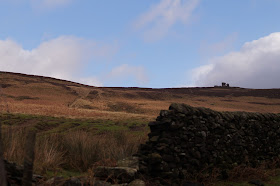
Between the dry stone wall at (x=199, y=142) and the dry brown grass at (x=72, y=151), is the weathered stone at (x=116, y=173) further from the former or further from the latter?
the dry stone wall at (x=199, y=142)

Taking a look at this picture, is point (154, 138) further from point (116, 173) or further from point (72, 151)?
point (72, 151)

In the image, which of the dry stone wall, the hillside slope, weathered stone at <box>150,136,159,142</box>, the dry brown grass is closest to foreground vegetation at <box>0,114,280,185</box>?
the dry brown grass

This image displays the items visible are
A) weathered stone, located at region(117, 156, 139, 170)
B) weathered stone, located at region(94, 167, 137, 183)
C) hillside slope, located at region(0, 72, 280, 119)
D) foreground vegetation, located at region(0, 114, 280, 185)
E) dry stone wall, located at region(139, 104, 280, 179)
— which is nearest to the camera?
weathered stone, located at region(94, 167, 137, 183)

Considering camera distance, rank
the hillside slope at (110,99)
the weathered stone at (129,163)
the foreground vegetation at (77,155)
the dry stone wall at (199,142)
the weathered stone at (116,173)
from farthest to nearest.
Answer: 1. the hillside slope at (110,99)
2. the dry stone wall at (199,142)
3. the weathered stone at (129,163)
4. the foreground vegetation at (77,155)
5. the weathered stone at (116,173)

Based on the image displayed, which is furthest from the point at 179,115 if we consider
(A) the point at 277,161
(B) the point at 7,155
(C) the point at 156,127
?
(A) the point at 277,161

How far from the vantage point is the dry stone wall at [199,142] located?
688cm

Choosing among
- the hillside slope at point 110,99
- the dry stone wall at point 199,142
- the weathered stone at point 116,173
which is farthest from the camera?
the hillside slope at point 110,99

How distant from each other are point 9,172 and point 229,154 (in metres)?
6.41

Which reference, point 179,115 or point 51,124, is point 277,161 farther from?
point 51,124

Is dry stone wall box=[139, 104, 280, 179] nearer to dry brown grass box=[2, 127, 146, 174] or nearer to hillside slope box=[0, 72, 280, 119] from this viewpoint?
dry brown grass box=[2, 127, 146, 174]

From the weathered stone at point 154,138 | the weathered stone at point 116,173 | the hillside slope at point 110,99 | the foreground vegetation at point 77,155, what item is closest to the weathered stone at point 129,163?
the foreground vegetation at point 77,155

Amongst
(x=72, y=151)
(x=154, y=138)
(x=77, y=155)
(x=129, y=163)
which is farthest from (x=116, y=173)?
(x=72, y=151)

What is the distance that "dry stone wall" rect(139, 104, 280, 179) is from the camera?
22.6 feet

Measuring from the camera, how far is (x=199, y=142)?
25.2 feet
